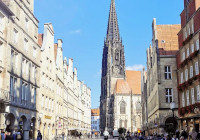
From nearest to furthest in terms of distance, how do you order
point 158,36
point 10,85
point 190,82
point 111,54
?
point 10,85
point 190,82
point 158,36
point 111,54

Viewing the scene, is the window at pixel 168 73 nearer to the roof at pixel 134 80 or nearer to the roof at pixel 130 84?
the roof at pixel 130 84

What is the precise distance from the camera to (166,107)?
4003cm

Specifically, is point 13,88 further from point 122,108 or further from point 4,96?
point 122,108

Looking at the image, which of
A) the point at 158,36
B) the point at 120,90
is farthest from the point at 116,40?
the point at 158,36

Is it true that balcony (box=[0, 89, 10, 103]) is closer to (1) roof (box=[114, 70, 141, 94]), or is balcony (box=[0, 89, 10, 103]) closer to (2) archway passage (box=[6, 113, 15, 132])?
(2) archway passage (box=[6, 113, 15, 132])

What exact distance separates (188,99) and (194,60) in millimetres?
4192

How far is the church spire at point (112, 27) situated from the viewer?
128 m

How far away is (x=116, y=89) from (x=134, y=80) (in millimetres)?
14932

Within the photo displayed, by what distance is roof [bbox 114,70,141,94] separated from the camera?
11372 cm

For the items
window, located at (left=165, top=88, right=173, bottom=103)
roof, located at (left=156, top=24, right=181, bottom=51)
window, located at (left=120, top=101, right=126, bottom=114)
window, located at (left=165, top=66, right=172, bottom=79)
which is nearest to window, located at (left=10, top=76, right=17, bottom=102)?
window, located at (left=165, top=88, right=173, bottom=103)

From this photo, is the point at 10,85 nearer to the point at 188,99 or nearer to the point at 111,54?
the point at 188,99

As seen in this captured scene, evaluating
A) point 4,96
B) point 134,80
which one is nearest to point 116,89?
point 134,80

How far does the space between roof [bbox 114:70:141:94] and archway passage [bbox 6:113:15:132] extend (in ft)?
283

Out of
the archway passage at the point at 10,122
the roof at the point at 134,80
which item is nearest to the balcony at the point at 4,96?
the archway passage at the point at 10,122
